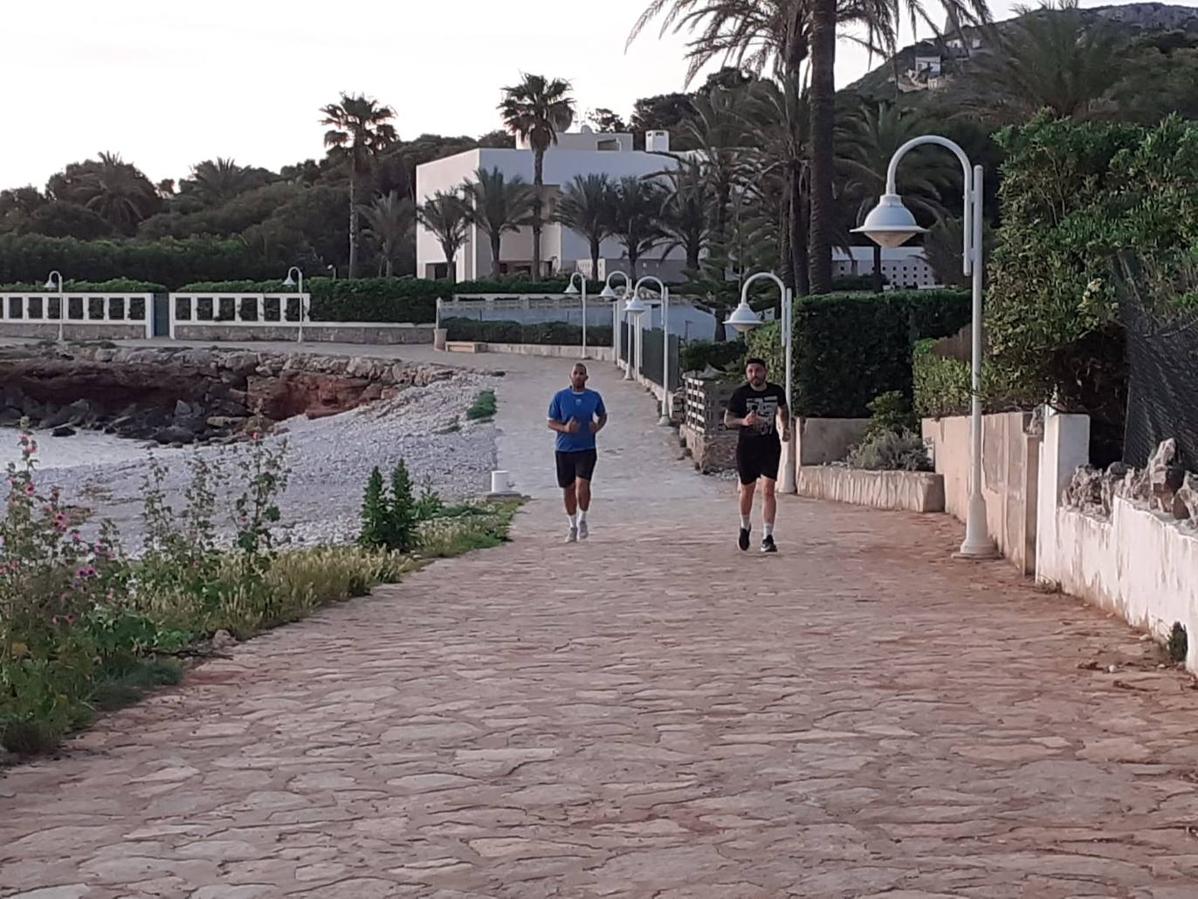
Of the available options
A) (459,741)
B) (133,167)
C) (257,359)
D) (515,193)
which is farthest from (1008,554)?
(133,167)

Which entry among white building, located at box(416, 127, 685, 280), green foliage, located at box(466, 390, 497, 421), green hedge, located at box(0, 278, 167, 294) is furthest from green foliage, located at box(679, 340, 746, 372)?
green hedge, located at box(0, 278, 167, 294)

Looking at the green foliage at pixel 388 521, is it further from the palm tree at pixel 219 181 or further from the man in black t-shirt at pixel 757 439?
the palm tree at pixel 219 181

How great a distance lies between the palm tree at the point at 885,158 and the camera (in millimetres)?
50625

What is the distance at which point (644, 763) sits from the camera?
668 cm

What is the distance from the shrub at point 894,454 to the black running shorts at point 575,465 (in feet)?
20.0

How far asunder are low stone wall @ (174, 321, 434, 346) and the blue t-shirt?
5626 cm

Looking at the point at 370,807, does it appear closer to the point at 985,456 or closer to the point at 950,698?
the point at 950,698

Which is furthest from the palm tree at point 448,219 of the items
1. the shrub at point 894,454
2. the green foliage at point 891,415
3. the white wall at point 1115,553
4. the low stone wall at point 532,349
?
the white wall at point 1115,553

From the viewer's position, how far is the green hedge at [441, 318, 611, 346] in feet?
205

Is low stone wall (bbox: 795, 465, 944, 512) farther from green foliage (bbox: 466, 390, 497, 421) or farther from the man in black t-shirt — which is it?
green foliage (bbox: 466, 390, 497, 421)

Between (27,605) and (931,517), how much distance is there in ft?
41.2

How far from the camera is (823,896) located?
4871 millimetres

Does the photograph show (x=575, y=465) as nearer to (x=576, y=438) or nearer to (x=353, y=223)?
(x=576, y=438)

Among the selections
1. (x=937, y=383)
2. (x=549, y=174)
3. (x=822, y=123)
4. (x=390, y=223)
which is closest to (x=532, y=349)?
(x=549, y=174)
